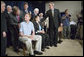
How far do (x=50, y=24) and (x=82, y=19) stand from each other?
0.56 meters

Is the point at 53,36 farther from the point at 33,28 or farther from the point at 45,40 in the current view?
the point at 33,28

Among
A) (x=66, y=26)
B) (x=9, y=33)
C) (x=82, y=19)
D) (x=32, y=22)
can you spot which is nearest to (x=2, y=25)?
(x=9, y=33)

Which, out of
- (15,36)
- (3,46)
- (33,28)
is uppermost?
(33,28)

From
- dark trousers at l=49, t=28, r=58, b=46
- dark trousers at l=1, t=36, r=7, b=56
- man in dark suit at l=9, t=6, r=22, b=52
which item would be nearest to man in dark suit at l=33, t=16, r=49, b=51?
dark trousers at l=49, t=28, r=58, b=46

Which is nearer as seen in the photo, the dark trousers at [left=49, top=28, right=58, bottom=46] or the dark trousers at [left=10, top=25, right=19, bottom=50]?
the dark trousers at [left=10, top=25, right=19, bottom=50]

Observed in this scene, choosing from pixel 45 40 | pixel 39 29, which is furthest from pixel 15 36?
pixel 45 40

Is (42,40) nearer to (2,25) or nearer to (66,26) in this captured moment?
(66,26)

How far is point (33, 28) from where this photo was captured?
313 centimetres

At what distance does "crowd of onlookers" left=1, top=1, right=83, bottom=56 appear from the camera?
2.91 meters

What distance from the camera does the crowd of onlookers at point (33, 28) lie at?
291 centimetres

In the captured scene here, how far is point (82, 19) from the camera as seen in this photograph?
3.40 meters

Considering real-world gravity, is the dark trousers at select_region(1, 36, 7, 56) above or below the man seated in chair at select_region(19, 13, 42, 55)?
below

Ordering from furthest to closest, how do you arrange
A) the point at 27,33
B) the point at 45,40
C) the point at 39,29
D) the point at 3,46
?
the point at 45,40 → the point at 39,29 → the point at 27,33 → the point at 3,46

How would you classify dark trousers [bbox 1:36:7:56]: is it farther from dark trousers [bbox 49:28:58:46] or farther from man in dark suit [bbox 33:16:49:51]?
dark trousers [bbox 49:28:58:46]
